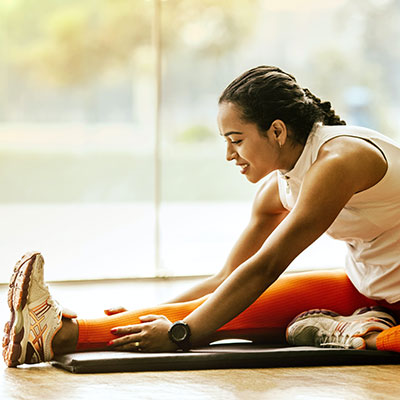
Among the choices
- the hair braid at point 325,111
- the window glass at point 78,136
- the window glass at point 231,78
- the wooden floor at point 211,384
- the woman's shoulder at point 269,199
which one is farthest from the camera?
the window glass at point 231,78

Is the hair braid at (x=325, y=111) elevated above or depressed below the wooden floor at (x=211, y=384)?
above

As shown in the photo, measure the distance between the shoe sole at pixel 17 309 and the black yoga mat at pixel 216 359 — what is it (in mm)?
112

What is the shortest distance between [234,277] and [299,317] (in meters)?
0.31

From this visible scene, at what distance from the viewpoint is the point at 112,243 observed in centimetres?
417

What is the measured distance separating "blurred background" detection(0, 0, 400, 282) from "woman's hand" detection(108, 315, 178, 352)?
1.94m

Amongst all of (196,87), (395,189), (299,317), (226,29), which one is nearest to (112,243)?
(196,87)

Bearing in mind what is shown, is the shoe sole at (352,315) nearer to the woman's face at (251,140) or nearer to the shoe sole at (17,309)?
the woman's face at (251,140)

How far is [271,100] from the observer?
202 cm

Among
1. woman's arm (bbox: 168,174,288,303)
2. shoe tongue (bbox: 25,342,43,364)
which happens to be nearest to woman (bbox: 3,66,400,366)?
shoe tongue (bbox: 25,342,43,364)

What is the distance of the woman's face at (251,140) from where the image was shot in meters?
2.03

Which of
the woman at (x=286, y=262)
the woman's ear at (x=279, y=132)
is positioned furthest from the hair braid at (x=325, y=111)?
the woman's ear at (x=279, y=132)

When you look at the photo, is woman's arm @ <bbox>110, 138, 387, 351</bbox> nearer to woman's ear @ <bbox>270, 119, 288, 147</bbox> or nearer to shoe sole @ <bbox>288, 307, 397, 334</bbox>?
woman's ear @ <bbox>270, 119, 288, 147</bbox>

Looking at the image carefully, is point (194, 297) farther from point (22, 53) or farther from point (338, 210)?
point (22, 53)

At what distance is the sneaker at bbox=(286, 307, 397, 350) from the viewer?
6.82 ft
